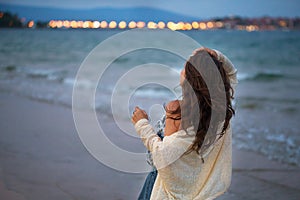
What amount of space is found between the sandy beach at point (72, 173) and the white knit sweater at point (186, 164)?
207 cm

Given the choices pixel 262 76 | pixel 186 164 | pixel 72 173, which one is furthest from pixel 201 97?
pixel 262 76

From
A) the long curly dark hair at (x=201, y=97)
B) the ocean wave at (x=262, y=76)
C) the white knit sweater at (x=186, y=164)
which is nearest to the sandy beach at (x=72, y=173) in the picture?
the white knit sweater at (x=186, y=164)

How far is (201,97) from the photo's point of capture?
199 centimetres

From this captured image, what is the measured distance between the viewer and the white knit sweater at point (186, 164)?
2.01m

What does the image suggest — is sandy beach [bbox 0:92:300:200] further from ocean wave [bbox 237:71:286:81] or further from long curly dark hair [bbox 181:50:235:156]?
ocean wave [bbox 237:71:286:81]

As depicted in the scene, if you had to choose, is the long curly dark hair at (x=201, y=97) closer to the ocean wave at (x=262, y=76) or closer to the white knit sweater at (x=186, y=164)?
Result: the white knit sweater at (x=186, y=164)

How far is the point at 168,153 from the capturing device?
201 cm

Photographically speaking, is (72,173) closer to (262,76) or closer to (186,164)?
(186,164)

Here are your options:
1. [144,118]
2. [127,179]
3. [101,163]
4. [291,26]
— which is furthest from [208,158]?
[291,26]

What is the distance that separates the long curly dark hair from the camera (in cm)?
198

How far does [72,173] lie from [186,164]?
9.33ft

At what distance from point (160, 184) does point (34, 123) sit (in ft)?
17.3

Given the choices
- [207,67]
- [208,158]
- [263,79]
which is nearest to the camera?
[207,67]

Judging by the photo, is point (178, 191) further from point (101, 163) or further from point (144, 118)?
point (101, 163)
